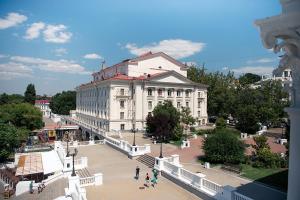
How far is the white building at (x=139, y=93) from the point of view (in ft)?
154

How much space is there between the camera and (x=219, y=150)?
74.3ft

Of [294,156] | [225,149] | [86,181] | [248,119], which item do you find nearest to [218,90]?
[248,119]

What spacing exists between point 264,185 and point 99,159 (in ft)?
51.2

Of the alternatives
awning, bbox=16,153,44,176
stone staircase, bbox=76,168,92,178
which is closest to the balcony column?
stone staircase, bbox=76,168,92,178

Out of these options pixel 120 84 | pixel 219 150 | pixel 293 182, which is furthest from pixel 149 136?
pixel 293 182

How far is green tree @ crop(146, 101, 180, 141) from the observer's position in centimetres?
3328

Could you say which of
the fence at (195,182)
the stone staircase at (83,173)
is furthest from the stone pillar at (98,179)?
the fence at (195,182)

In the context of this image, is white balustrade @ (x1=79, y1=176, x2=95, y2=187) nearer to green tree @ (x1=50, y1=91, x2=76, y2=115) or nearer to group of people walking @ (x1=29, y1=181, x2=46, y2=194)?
group of people walking @ (x1=29, y1=181, x2=46, y2=194)

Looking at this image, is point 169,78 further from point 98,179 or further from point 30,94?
point 30,94

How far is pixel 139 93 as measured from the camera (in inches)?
1870

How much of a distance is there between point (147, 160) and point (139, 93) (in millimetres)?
23811

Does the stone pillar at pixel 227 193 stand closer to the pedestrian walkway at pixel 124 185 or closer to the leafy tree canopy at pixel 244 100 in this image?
the pedestrian walkway at pixel 124 185

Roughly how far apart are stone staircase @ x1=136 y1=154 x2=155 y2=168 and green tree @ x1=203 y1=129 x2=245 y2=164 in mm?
4878

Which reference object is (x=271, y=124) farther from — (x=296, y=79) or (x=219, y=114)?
(x=296, y=79)
